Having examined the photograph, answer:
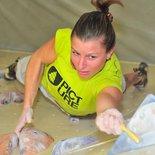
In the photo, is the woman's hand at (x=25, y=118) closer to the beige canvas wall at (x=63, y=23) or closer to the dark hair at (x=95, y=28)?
the dark hair at (x=95, y=28)

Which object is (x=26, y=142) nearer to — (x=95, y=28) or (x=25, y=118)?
(x=25, y=118)

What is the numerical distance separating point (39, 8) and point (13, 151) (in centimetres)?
85

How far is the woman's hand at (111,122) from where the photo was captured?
71cm

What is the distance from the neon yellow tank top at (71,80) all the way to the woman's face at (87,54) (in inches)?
2.6

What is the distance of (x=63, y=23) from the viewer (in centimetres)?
178

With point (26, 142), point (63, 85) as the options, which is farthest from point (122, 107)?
point (26, 142)

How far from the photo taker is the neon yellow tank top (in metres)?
1.11

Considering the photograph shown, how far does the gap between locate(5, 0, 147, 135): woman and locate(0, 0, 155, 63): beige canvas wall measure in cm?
49

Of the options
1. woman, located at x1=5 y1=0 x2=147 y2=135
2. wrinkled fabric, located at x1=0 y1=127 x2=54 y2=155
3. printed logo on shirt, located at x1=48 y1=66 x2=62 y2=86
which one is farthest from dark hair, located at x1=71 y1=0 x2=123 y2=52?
wrinkled fabric, located at x1=0 y1=127 x2=54 y2=155

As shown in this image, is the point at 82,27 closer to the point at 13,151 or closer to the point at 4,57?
the point at 13,151

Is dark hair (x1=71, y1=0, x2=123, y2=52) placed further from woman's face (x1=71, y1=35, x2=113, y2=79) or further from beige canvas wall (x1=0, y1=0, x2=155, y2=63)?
beige canvas wall (x1=0, y1=0, x2=155, y2=63)

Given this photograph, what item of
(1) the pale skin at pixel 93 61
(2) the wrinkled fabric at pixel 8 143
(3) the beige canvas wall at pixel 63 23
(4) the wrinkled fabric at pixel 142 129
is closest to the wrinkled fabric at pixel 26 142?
(2) the wrinkled fabric at pixel 8 143

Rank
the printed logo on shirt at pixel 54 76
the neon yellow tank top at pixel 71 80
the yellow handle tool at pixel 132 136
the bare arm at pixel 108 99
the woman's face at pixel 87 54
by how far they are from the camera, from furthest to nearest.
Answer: the printed logo on shirt at pixel 54 76 < the neon yellow tank top at pixel 71 80 < the woman's face at pixel 87 54 < the bare arm at pixel 108 99 < the yellow handle tool at pixel 132 136

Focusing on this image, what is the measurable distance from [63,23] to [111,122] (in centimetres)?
112
